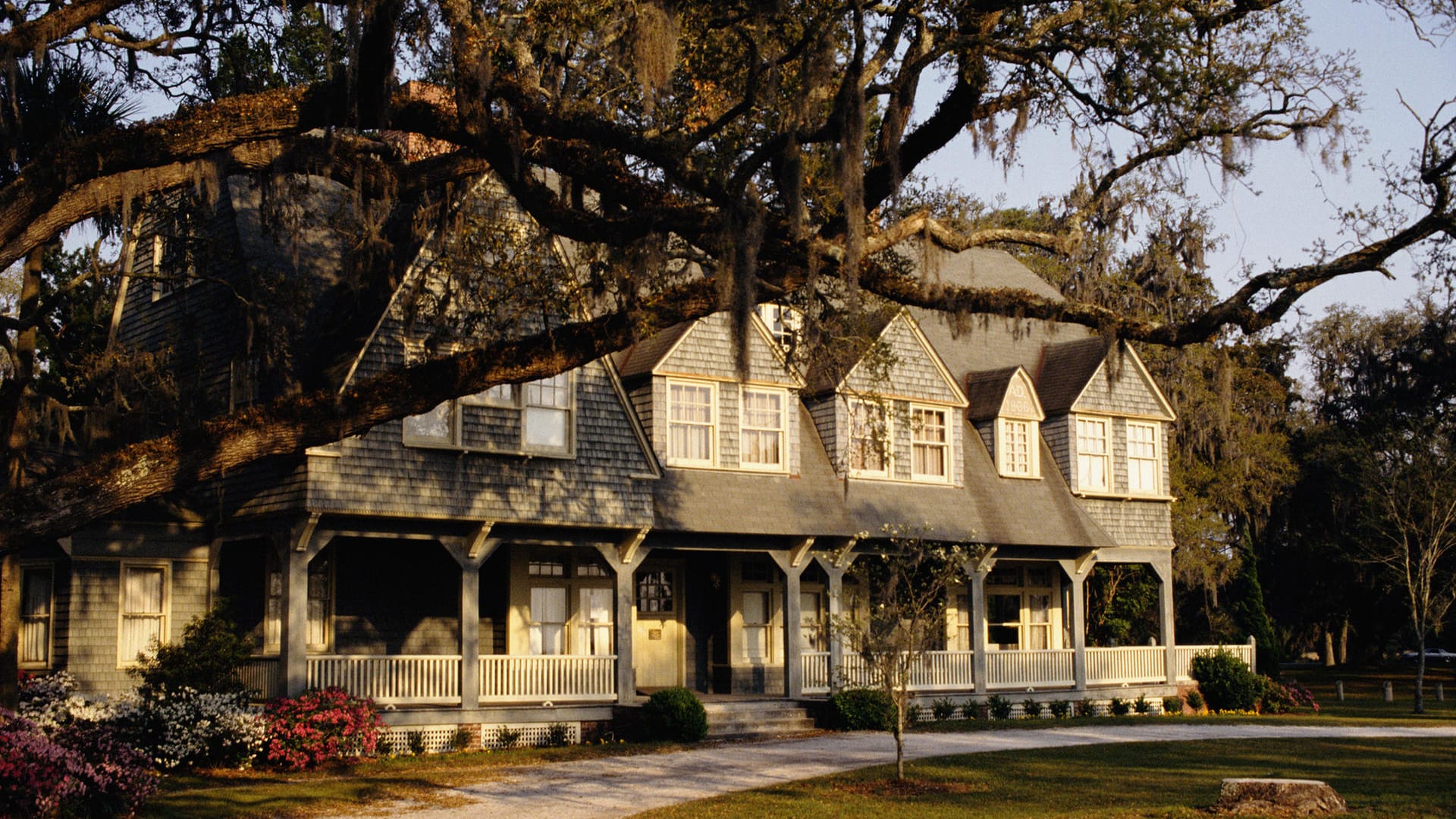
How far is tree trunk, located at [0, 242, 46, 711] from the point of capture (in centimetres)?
1806

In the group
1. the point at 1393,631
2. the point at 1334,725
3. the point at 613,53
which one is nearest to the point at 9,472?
the point at 613,53

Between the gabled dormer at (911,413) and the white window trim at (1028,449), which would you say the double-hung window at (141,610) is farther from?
the white window trim at (1028,449)

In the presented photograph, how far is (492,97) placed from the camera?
12984 mm

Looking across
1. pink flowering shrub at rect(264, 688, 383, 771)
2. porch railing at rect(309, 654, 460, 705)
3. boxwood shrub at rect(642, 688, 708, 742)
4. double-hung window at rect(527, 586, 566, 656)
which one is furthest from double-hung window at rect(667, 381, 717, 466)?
pink flowering shrub at rect(264, 688, 383, 771)

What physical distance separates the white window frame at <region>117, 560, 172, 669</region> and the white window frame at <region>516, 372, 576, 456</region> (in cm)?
593

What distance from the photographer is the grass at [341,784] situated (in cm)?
1529

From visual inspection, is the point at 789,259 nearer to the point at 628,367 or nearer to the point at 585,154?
the point at 585,154

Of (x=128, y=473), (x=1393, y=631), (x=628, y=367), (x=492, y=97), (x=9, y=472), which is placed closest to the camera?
(x=128, y=473)

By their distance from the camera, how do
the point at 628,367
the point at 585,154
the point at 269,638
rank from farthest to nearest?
the point at 628,367
the point at 269,638
the point at 585,154

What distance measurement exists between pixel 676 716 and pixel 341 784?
6.11 meters

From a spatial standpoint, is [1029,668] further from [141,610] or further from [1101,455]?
[141,610]

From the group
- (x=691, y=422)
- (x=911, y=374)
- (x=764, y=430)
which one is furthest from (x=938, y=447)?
(x=691, y=422)

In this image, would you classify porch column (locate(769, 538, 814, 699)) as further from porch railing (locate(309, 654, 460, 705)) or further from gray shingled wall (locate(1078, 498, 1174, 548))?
gray shingled wall (locate(1078, 498, 1174, 548))

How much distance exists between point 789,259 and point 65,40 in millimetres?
8548
